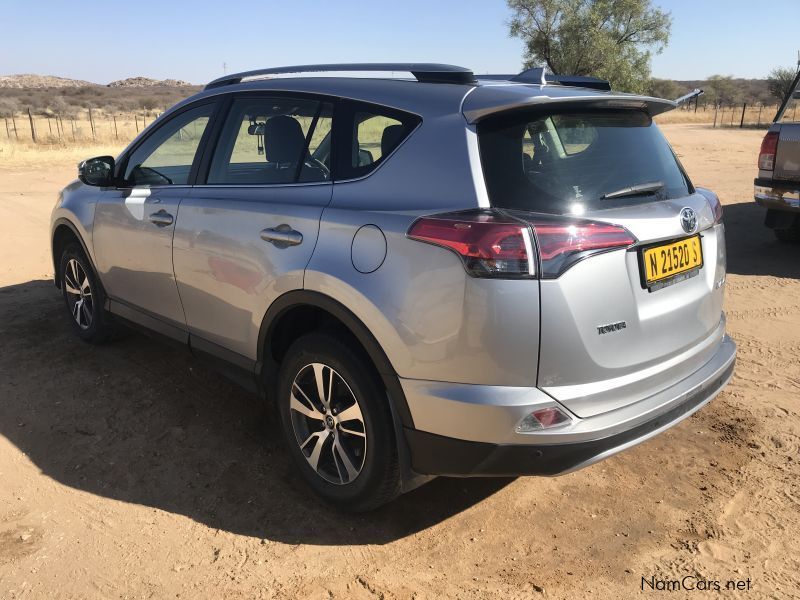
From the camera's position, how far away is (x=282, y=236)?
2936 millimetres

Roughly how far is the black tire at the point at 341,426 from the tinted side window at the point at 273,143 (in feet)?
2.61

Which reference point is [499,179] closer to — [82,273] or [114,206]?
[114,206]

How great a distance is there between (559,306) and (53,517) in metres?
2.41

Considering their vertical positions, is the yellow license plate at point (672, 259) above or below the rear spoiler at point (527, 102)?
below

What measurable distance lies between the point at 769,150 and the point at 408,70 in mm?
5910

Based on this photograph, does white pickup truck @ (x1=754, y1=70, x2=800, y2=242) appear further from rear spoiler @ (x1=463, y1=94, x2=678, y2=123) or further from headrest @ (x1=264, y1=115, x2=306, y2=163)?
headrest @ (x1=264, y1=115, x2=306, y2=163)

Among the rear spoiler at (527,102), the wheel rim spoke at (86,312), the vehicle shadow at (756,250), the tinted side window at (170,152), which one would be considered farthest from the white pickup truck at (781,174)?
the wheel rim spoke at (86,312)

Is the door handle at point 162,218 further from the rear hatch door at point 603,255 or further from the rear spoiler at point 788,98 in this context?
the rear spoiler at point 788,98

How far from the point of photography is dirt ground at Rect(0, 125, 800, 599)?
256cm

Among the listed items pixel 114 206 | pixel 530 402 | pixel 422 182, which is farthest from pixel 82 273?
pixel 530 402

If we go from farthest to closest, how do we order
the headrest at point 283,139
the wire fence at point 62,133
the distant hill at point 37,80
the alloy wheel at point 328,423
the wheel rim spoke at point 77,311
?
the distant hill at point 37,80, the wire fence at point 62,133, the wheel rim spoke at point 77,311, the headrest at point 283,139, the alloy wheel at point 328,423

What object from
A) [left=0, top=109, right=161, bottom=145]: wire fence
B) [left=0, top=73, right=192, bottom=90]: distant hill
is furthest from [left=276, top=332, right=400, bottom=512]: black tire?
[left=0, top=73, right=192, bottom=90]: distant hill

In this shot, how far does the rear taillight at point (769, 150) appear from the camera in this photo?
7.14 m

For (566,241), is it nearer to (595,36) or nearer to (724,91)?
(595,36)
